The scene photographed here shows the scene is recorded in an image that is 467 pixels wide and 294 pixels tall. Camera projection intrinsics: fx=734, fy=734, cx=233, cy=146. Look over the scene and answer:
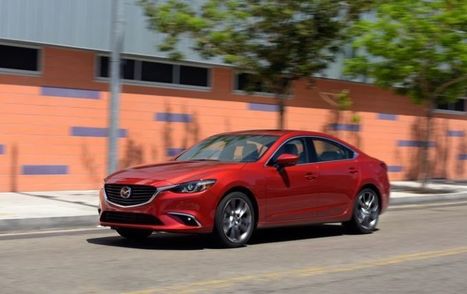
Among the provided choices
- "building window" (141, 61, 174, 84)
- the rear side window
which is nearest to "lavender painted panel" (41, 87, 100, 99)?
"building window" (141, 61, 174, 84)

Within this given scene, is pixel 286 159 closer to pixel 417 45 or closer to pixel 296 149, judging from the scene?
pixel 296 149

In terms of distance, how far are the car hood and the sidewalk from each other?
8.21 feet

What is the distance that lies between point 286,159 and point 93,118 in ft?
25.9

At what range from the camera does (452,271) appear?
859cm

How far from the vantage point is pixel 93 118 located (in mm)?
16953

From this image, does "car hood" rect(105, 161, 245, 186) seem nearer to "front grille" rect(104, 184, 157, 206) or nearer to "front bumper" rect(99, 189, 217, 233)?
"front grille" rect(104, 184, 157, 206)

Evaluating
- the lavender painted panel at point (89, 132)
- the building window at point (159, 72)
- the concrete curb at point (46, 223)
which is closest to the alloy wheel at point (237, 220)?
the concrete curb at point (46, 223)

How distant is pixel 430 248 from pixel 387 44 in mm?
9351

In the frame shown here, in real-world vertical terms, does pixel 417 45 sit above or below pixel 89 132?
above

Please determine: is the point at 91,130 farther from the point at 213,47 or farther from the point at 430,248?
the point at 430,248

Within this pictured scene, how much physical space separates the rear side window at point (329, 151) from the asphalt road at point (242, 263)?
125cm

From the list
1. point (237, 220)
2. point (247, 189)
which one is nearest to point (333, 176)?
point (247, 189)

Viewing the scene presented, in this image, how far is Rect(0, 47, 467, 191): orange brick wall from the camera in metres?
15.8

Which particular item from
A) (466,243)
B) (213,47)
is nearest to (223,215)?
(466,243)
